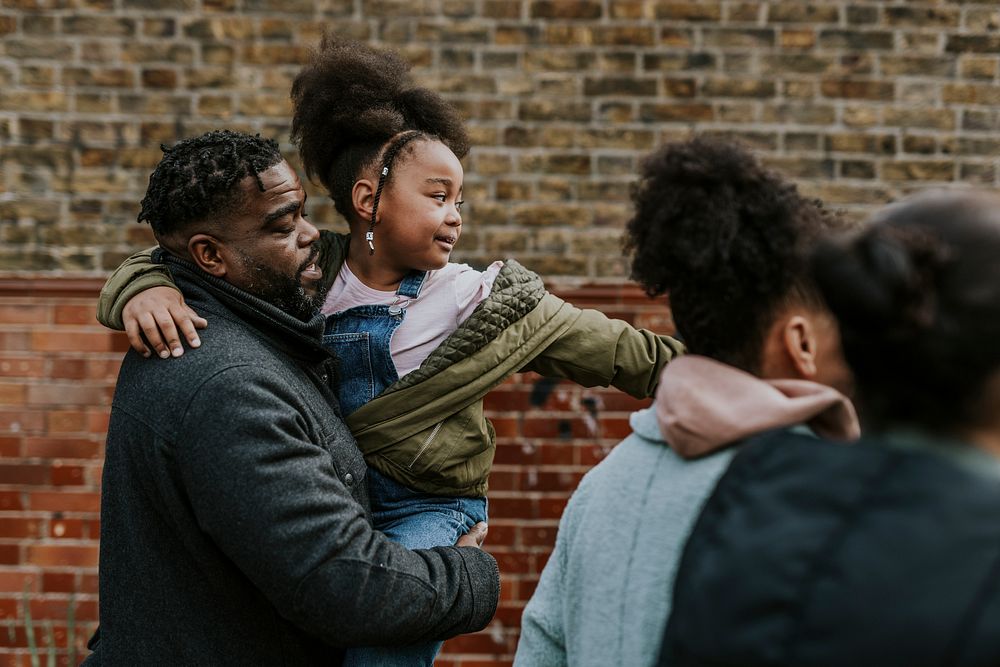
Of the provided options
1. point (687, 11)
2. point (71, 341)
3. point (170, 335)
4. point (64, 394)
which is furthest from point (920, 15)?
point (64, 394)

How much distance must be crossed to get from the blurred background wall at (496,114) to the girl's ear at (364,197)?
1.33 meters

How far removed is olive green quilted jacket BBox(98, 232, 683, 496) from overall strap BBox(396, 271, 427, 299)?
20 cm

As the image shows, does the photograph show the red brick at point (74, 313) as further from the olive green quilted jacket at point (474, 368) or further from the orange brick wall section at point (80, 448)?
the olive green quilted jacket at point (474, 368)

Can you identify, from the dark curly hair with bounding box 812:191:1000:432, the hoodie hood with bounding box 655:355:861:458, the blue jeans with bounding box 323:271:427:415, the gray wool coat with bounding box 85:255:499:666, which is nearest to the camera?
the dark curly hair with bounding box 812:191:1000:432

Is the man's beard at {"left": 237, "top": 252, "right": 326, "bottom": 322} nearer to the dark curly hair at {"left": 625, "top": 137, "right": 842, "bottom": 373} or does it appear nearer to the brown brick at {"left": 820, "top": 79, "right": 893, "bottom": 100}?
the dark curly hair at {"left": 625, "top": 137, "right": 842, "bottom": 373}

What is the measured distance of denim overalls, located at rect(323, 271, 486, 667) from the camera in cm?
227

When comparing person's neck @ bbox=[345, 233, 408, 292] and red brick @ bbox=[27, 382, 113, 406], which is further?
red brick @ bbox=[27, 382, 113, 406]

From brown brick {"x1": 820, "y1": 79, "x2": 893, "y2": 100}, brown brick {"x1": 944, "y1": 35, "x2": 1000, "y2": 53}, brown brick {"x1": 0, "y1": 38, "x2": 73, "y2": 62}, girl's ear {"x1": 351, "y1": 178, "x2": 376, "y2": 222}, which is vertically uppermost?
brown brick {"x1": 944, "y1": 35, "x2": 1000, "y2": 53}

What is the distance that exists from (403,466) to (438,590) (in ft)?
1.20

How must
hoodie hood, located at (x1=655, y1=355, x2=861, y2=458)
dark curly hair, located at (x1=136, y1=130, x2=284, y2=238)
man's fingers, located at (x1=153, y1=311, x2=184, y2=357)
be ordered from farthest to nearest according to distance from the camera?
dark curly hair, located at (x1=136, y1=130, x2=284, y2=238), man's fingers, located at (x1=153, y1=311, x2=184, y2=357), hoodie hood, located at (x1=655, y1=355, x2=861, y2=458)

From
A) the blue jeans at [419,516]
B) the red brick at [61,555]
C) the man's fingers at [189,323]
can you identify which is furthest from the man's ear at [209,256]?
the red brick at [61,555]

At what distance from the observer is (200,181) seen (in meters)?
2.09

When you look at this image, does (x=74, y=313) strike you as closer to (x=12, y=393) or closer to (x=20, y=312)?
(x=20, y=312)

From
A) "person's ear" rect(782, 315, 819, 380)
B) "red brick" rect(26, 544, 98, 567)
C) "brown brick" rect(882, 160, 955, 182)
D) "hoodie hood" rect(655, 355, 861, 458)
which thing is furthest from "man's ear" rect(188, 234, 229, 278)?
"brown brick" rect(882, 160, 955, 182)
